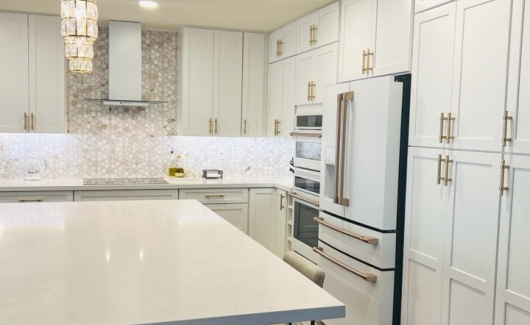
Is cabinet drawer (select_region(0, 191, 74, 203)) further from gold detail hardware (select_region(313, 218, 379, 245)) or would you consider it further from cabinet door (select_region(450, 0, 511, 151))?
cabinet door (select_region(450, 0, 511, 151))

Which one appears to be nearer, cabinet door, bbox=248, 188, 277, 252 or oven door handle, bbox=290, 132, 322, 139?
oven door handle, bbox=290, 132, 322, 139

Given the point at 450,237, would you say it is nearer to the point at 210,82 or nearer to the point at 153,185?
the point at 153,185

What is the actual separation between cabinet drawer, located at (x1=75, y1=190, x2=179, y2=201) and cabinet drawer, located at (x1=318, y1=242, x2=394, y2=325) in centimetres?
181

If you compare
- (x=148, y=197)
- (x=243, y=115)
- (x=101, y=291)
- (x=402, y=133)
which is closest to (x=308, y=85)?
(x=243, y=115)

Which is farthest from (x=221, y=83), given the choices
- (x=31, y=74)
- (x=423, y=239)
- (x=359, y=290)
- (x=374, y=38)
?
(x=423, y=239)

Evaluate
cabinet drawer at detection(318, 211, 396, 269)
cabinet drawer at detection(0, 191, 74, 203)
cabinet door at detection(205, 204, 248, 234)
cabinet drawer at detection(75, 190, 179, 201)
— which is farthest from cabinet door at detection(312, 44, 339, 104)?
cabinet drawer at detection(0, 191, 74, 203)

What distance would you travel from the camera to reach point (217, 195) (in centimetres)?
504

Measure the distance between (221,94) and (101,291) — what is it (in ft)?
13.0

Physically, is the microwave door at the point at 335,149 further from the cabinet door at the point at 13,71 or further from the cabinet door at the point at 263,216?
the cabinet door at the point at 13,71

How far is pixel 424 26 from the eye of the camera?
117 inches

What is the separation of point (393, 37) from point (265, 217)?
2501mm

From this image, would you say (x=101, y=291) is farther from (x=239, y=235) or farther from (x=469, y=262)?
(x=469, y=262)

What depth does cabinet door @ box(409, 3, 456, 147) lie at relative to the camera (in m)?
2.77

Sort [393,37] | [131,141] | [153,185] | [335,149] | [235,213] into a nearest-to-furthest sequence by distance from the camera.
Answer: [393,37]
[335,149]
[153,185]
[235,213]
[131,141]
